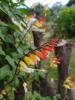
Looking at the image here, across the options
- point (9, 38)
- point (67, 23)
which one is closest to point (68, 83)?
point (9, 38)

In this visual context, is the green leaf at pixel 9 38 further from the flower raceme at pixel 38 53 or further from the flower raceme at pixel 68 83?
the flower raceme at pixel 68 83

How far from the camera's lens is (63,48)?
325cm

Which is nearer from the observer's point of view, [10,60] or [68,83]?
[10,60]

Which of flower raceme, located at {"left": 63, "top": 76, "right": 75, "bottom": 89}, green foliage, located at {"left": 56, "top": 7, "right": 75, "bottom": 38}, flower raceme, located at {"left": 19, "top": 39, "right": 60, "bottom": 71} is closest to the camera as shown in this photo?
flower raceme, located at {"left": 19, "top": 39, "right": 60, "bottom": 71}

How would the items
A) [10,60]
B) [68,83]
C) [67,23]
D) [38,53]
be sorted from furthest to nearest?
[67,23] → [68,83] → [10,60] → [38,53]

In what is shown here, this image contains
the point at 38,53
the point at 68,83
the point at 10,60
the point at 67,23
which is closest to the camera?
the point at 38,53

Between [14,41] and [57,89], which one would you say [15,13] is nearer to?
[14,41]

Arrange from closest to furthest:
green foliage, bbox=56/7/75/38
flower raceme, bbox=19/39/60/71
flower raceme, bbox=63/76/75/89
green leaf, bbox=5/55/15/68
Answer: flower raceme, bbox=19/39/60/71
green leaf, bbox=5/55/15/68
flower raceme, bbox=63/76/75/89
green foliage, bbox=56/7/75/38

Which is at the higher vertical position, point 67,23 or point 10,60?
point 10,60

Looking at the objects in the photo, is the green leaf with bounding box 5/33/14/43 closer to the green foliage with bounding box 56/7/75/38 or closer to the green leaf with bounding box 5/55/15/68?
the green leaf with bounding box 5/55/15/68

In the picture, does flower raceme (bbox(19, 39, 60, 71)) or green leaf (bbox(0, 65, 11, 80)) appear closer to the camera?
flower raceme (bbox(19, 39, 60, 71))

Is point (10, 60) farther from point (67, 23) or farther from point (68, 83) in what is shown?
point (67, 23)

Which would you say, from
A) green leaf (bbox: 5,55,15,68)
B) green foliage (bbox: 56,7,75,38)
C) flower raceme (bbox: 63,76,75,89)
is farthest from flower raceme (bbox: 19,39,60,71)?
green foliage (bbox: 56,7,75,38)

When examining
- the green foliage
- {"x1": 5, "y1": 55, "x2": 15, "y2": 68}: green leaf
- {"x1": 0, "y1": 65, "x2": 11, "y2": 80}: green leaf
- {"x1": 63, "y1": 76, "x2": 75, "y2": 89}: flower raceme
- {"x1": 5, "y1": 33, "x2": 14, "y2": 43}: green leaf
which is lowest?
the green foliage
